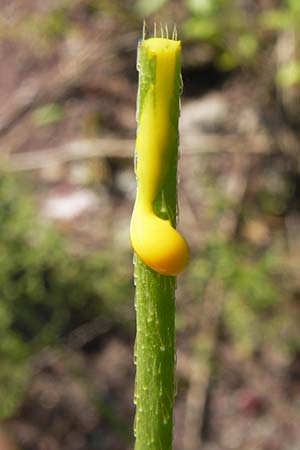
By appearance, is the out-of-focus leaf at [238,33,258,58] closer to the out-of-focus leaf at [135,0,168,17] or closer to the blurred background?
the blurred background

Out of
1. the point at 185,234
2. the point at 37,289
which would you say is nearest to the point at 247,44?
the point at 185,234

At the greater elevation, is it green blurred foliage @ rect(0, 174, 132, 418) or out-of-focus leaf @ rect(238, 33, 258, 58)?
out-of-focus leaf @ rect(238, 33, 258, 58)

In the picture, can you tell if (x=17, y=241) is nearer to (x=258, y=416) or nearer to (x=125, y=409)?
(x=125, y=409)

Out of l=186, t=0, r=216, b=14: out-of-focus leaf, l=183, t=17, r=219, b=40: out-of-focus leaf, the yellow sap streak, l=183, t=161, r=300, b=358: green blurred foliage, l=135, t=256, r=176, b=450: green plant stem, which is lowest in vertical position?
l=183, t=161, r=300, b=358: green blurred foliage

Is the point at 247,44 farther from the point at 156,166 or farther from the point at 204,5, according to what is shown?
the point at 156,166

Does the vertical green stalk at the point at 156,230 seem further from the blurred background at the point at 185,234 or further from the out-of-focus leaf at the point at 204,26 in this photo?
the out-of-focus leaf at the point at 204,26

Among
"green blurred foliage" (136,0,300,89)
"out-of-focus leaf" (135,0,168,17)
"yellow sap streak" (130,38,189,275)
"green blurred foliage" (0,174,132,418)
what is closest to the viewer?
"yellow sap streak" (130,38,189,275)

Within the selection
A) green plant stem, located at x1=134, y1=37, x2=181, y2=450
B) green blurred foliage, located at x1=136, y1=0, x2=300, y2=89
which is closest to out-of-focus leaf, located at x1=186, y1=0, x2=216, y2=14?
green blurred foliage, located at x1=136, y1=0, x2=300, y2=89
